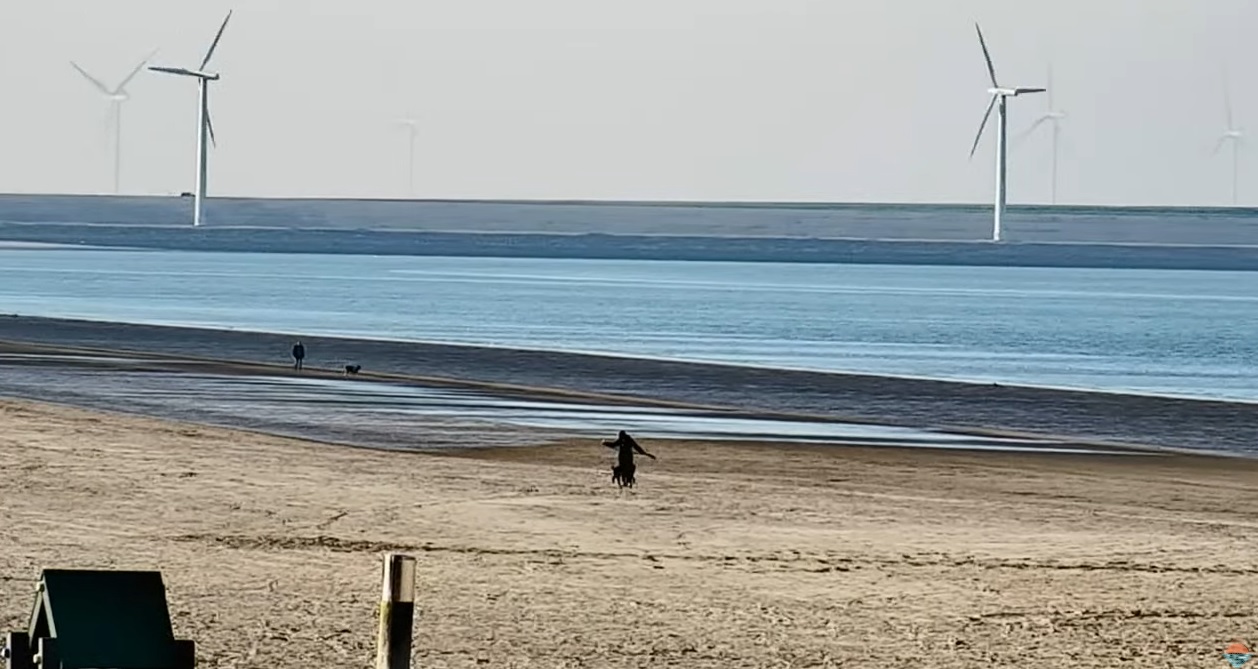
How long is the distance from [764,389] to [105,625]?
3956 cm

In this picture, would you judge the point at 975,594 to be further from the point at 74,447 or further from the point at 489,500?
the point at 74,447

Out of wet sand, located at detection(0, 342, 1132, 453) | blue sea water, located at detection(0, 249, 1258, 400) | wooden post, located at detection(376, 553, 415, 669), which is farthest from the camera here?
blue sea water, located at detection(0, 249, 1258, 400)

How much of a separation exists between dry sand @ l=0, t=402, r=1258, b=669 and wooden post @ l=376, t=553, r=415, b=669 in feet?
14.1

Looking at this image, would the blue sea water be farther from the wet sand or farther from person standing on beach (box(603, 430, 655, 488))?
person standing on beach (box(603, 430, 655, 488))

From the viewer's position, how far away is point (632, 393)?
45000 millimetres

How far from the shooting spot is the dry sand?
1399cm

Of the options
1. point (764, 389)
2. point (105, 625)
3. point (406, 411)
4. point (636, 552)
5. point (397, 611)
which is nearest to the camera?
point (105, 625)

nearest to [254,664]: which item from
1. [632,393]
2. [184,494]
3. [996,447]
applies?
[184,494]

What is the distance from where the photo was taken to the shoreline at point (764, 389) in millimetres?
39312

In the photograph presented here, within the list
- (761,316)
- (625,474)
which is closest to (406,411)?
(625,474)

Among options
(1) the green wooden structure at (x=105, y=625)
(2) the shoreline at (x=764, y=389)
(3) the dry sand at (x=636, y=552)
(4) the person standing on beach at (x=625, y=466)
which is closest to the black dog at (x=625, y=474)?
(4) the person standing on beach at (x=625, y=466)

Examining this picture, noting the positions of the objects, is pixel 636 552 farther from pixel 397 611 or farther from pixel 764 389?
pixel 764 389

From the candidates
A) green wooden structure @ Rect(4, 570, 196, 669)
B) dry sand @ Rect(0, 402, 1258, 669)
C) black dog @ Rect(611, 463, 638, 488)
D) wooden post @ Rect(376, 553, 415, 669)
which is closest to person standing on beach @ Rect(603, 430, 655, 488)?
black dog @ Rect(611, 463, 638, 488)

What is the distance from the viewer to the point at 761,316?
3962 inches
